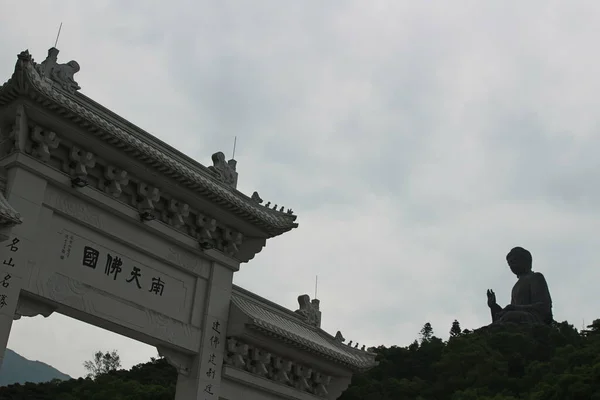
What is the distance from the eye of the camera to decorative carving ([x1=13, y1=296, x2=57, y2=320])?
933 centimetres

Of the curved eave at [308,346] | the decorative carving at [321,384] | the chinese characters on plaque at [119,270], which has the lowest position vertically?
the decorative carving at [321,384]

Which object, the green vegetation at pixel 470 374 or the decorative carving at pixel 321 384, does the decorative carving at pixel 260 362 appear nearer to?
the decorative carving at pixel 321 384

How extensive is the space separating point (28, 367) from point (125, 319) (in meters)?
206

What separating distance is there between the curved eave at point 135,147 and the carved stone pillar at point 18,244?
1.05 m

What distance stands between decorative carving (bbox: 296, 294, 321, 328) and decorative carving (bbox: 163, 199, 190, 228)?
439cm

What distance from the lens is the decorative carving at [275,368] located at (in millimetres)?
12336

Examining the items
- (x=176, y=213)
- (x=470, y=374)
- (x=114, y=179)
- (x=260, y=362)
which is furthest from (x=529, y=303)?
(x=114, y=179)

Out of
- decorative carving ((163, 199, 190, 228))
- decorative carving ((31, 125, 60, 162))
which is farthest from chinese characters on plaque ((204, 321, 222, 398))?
decorative carving ((31, 125, 60, 162))

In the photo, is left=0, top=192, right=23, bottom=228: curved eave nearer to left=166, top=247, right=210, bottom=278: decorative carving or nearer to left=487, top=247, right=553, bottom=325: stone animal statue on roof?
left=166, top=247, right=210, bottom=278: decorative carving

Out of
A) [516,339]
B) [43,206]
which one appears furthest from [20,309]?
[516,339]

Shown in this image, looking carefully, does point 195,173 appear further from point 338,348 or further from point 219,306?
point 338,348

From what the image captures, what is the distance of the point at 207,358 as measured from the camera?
1170cm

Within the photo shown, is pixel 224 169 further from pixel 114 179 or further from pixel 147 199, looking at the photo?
pixel 114 179

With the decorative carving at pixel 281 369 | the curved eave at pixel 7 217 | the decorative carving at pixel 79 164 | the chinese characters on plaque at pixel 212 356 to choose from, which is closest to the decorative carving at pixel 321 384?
the decorative carving at pixel 281 369
